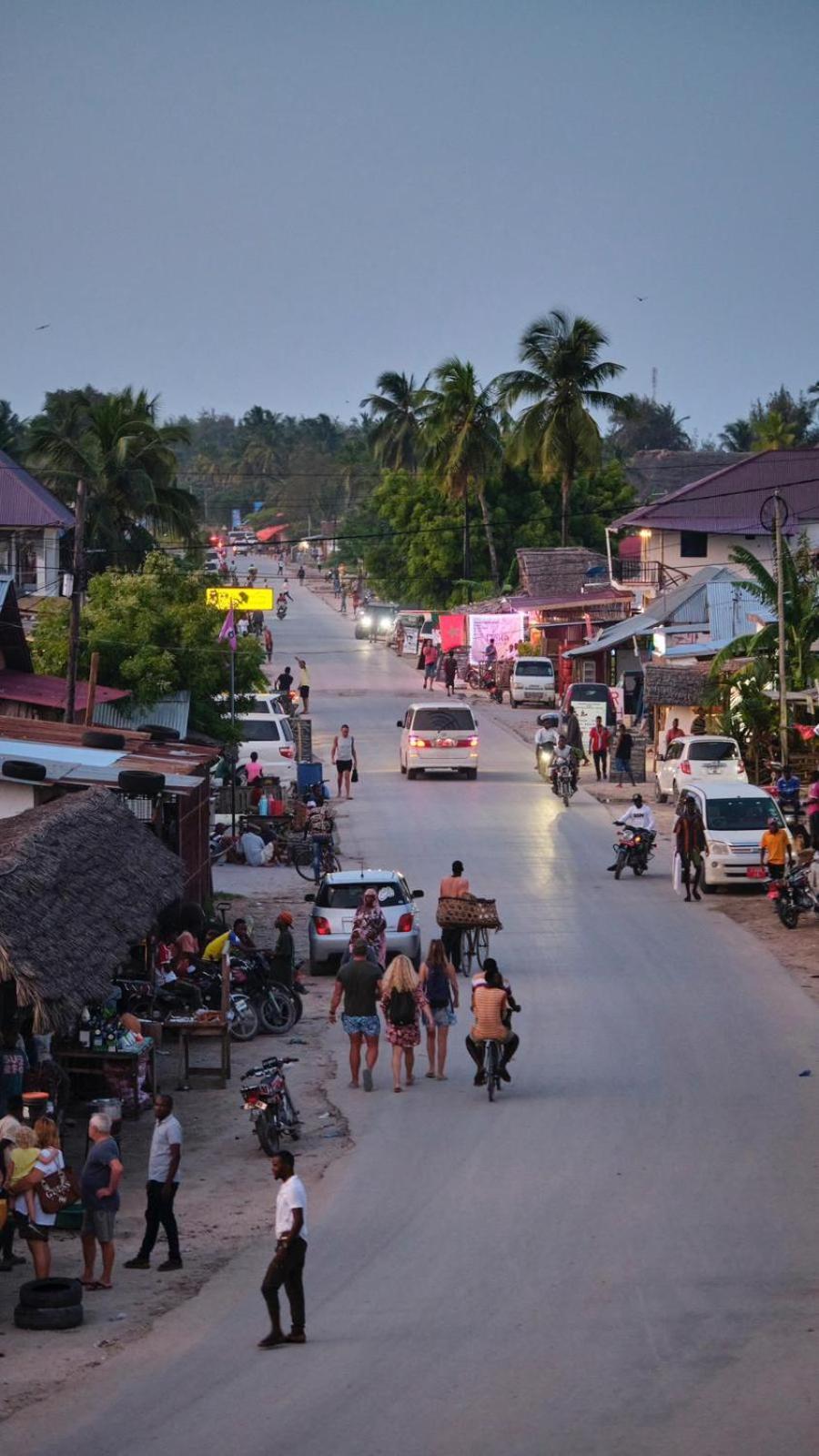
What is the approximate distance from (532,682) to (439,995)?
46.1m

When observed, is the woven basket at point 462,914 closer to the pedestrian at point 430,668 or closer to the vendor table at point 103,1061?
the vendor table at point 103,1061

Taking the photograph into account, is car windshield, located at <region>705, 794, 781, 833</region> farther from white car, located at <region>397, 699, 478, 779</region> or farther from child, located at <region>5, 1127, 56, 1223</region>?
child, located at <region>5, 1127, 56, 1223</region>

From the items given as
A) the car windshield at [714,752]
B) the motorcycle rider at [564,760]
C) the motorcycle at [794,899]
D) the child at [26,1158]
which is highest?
the car windshield at [714,752]

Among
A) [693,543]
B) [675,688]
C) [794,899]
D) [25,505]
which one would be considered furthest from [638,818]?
[693,543]

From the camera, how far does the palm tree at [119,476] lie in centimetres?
6041

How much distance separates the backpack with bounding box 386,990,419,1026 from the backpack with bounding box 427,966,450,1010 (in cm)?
42

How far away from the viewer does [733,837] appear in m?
31.3

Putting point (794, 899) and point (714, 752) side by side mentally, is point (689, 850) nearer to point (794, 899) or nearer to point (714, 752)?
point (794, 899)

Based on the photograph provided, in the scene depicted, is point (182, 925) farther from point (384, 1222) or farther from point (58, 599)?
point (58, 599)

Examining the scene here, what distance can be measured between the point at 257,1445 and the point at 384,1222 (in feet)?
15.6

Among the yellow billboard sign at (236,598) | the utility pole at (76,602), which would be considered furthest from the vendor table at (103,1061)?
the yellow billboard sign at (236,598)

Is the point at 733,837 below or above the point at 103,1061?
above

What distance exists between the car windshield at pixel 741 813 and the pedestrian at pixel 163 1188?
18305mm

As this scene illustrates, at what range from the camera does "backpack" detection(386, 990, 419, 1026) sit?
63.6 ft
